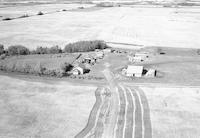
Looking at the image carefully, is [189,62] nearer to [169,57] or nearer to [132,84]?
[169,57]

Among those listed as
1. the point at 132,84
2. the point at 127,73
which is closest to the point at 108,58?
the point at 127,73

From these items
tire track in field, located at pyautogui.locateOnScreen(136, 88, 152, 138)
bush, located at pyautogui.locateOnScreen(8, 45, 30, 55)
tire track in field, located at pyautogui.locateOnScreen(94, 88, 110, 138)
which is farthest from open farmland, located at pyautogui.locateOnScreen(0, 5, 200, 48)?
tire track in field, located at pyautogui.locateOnScreen(94, 88, 110, 138)

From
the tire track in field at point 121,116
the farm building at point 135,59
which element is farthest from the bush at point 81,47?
the tire track in field at point 121,116

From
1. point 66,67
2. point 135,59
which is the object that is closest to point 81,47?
point 66,67

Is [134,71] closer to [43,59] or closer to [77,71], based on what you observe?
[77,71]

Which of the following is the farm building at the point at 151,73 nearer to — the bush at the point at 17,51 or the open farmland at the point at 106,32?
the open farmland at the point at 106,32

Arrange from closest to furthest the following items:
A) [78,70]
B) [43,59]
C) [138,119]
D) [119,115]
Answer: [138,119] < [119,115] < [78,70] < [43,59]
